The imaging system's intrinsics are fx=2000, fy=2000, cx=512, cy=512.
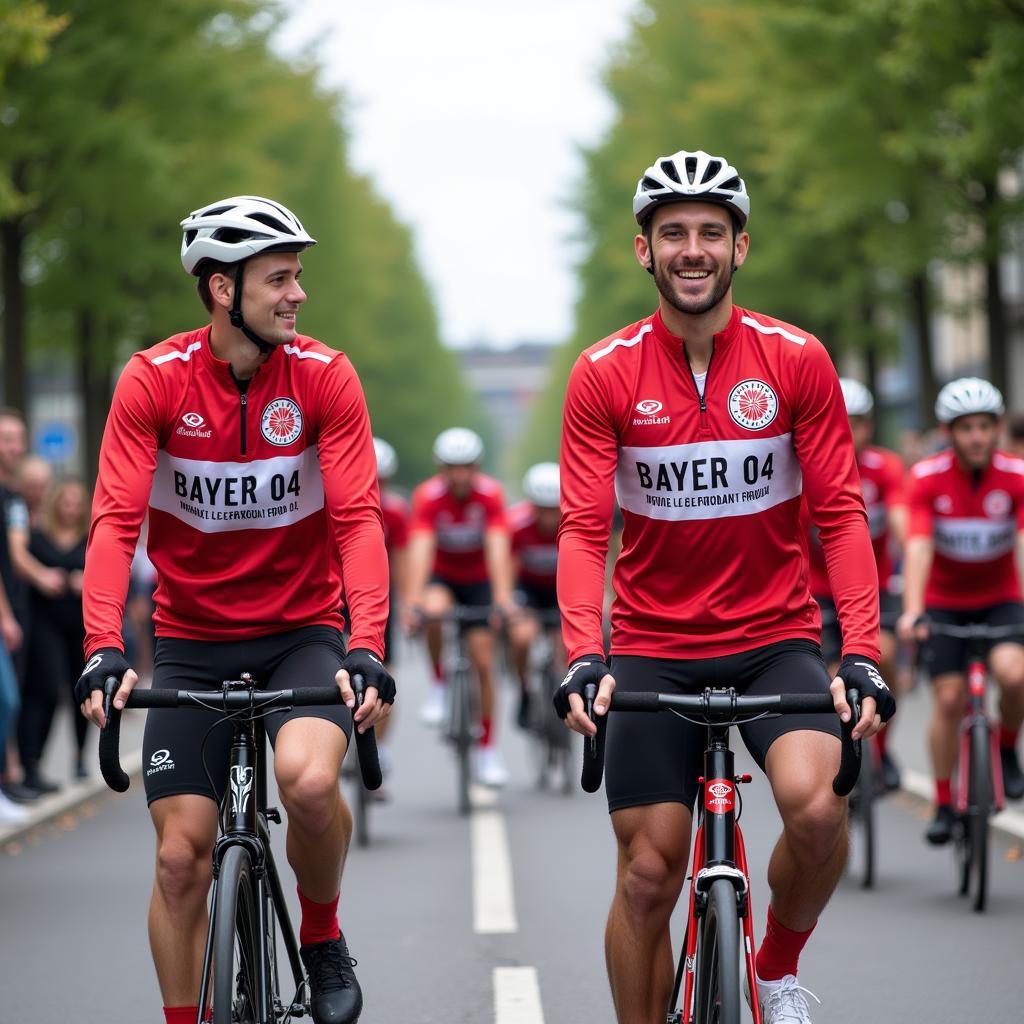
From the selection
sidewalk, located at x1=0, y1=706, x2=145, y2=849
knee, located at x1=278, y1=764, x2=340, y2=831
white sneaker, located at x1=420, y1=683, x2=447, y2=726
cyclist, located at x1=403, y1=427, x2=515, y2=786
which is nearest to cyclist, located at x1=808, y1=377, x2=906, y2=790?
cyclist, located at x1=403, y1=427, x2=515, y2=786

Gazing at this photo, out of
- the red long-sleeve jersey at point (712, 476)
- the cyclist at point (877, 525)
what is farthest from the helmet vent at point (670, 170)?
the cyclist at point (877, 525)

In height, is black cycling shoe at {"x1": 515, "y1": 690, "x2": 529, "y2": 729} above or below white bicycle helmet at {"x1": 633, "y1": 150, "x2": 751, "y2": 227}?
below

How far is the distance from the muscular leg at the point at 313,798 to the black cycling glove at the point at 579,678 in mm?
723

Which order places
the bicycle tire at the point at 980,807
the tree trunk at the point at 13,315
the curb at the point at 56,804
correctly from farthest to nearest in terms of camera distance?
1. the tree trunk at the point at 13,315
2. the curb at the point at 56,804
3. the bicycle tire at the point at 980,807

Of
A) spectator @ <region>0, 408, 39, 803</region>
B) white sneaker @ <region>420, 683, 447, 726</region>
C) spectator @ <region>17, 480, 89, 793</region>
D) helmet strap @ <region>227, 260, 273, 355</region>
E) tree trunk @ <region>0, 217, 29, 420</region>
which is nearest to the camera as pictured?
helmet strap @ <region>227, 260, 273, 355</region>

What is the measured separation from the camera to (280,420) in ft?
16.8

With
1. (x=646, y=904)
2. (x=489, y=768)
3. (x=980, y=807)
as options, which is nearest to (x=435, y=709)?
(x=489, y=768)

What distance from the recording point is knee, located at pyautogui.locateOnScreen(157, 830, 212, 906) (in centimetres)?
479

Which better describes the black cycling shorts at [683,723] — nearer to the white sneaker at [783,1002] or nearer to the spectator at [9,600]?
the white sneaker at [783,1002]

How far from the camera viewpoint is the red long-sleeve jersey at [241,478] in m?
5.00

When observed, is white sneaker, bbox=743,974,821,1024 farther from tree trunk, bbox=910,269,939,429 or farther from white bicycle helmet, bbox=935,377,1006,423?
tree trunk, bbox=910,269,939,429

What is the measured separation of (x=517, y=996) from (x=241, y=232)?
109 inches

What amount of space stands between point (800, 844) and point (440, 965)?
2.64 metres

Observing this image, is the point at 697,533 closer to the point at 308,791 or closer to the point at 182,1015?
the point at 308,791
